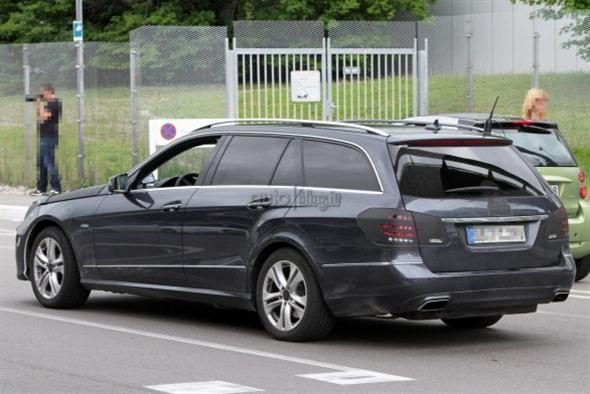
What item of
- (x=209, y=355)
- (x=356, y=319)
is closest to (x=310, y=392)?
(x=209, y=355)

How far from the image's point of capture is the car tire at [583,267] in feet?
49.4

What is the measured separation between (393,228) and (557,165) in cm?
536

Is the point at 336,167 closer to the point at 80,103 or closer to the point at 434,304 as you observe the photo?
the point at 434,304

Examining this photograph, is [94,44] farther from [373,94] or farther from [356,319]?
[356,319]

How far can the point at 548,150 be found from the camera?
15.1 metres

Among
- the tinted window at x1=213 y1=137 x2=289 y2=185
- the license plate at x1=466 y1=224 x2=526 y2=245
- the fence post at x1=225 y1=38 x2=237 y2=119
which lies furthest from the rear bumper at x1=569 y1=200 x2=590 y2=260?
the fence post at x1=225 y1=38 x2=237 y2=119

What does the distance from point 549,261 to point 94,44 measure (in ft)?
63.2

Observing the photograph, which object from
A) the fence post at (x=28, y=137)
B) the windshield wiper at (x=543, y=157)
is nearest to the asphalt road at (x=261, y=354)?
the windshield wiper at (x=543, y=157)

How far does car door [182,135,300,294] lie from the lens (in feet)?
35.4

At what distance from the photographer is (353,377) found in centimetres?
910

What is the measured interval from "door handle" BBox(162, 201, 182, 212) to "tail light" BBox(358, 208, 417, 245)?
192cm

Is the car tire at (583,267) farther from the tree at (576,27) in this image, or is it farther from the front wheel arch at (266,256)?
the tree at (576,27)

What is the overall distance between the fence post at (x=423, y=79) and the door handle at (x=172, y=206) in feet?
56.2

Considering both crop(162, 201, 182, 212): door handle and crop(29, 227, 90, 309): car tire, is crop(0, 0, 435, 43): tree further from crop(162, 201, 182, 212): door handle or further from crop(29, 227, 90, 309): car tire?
crop(162, 201, 182, 212): door handle
